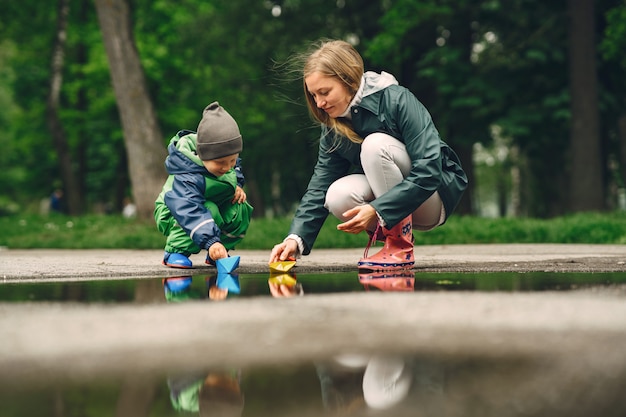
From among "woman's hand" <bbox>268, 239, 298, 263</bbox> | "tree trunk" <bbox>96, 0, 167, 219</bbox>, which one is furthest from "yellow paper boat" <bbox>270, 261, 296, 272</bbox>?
A: "tree trunk" <bbox>96, 0, 167, 219</bbox>

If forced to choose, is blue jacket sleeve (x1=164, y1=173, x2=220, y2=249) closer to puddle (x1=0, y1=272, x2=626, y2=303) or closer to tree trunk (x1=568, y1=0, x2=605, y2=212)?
puddle (x1=0, y1=272, x2=626, y2=303)

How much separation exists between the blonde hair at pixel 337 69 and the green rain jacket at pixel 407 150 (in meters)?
0.06

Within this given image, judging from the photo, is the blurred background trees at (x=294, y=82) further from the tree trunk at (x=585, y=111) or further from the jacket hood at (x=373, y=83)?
the jacket hood at (x=373, y=83)

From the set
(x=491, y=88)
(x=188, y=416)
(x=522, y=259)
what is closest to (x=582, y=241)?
(x=522, y=259)

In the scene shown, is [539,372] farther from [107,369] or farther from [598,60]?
[598,60]

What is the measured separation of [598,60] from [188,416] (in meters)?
14.7

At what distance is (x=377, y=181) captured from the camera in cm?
424

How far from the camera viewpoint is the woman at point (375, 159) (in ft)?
13.4

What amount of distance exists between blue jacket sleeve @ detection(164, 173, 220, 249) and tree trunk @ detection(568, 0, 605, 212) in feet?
32.2

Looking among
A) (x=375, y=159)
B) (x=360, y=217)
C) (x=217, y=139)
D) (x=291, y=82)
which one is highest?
(x=291, y=82)

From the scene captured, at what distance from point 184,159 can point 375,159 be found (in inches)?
46.8

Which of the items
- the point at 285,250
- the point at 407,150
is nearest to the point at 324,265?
the point at 285,250

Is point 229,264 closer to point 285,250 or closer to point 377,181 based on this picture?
point 285,250

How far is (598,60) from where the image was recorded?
48.4 feet
